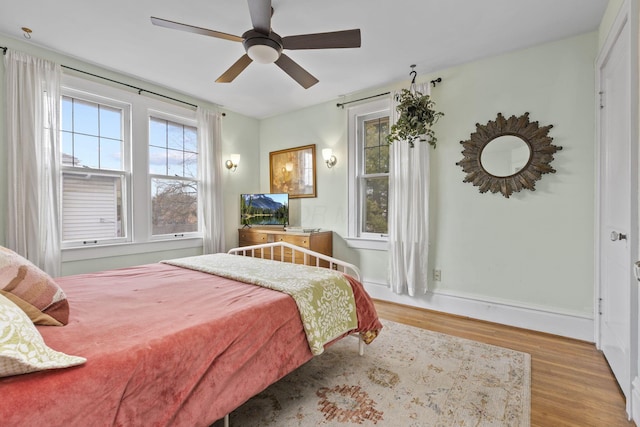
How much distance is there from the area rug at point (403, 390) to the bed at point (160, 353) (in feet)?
1.06

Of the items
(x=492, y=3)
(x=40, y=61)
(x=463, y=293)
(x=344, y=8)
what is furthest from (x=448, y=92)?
(x=40, y=61)

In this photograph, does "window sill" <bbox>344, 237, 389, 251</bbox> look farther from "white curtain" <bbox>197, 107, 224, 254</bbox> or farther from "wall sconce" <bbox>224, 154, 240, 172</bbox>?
"wall sconce" <bbox>224, 154, 240, 172</bbox>

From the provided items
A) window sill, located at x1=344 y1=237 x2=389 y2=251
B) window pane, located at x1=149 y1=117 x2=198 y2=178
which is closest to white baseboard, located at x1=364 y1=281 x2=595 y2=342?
window sill, located at x1=344 y1=237 x2=389 y2=251

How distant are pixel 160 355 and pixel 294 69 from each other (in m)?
2.06

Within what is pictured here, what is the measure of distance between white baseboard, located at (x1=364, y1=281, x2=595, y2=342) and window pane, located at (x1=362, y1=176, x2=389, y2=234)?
783 millimetres

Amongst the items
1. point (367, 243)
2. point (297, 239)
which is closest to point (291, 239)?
point (297, 239)

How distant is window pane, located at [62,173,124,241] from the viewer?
9.87ft

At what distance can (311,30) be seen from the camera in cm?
250

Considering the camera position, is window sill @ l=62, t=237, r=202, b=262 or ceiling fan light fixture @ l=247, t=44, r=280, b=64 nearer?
ceiling fan light fixture @ l=247, t=44, r=280, b=64

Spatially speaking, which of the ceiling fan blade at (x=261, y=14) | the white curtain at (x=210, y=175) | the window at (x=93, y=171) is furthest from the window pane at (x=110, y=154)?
the ceiling fan blade at (x=261, y=14)

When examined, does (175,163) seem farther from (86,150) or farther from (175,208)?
(86,150)

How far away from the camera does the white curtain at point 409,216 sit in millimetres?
3291

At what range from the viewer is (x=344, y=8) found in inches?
88.1

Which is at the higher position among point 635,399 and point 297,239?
point 297,239
